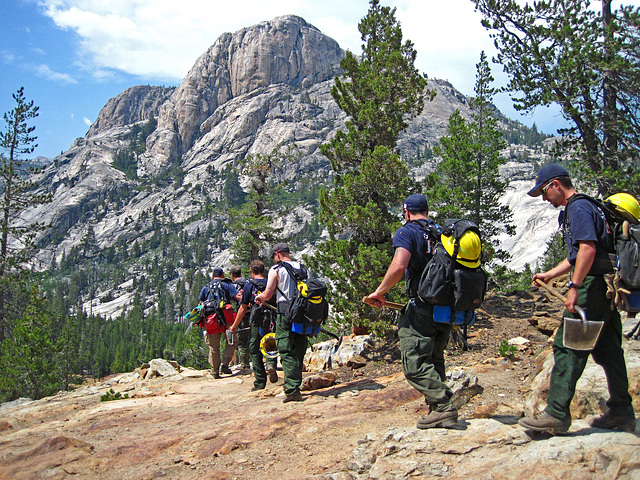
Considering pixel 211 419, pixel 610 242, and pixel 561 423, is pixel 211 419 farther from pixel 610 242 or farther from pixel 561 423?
pixel 610 242

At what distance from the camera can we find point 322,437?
425 cm

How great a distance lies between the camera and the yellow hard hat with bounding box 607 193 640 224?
9.75 feet

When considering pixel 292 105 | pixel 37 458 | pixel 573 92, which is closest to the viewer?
pixel 37 458

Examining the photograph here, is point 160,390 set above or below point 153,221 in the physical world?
below

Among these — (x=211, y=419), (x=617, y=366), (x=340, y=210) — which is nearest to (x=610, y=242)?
(x=617, y=366)

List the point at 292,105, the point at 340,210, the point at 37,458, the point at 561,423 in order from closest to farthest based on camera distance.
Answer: the point at 561,423, the point at 37,458, the point at 340,210, the point at 292,105

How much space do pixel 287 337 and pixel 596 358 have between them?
12.1 feet

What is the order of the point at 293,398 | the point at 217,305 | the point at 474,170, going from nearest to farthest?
the point at 293,398
the point at 217,305
the point at 474,170

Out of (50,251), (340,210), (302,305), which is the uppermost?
(50,251)

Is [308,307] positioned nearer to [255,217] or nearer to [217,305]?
[217,305]

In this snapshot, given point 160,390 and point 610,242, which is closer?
point 610,242

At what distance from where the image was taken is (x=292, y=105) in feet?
608

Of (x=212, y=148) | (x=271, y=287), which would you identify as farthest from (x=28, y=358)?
(x=212, y=148)

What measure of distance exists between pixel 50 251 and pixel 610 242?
192 metres
